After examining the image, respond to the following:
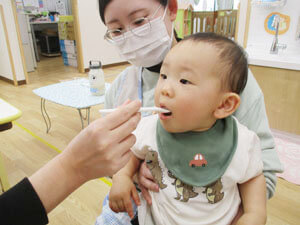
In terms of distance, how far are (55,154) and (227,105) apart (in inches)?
85.3

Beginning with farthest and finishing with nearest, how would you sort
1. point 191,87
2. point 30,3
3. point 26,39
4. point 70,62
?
point 30,3, point 70,62, point 26,39, point 191,87

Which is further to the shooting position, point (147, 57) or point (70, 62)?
point (70, 62)

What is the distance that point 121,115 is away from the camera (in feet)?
2.05

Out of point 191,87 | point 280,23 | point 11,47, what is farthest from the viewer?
point 11,47

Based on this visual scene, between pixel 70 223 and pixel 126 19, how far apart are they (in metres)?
1.43

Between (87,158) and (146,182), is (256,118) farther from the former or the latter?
(87,158)

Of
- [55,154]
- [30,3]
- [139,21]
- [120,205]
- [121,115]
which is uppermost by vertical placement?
[30,3]

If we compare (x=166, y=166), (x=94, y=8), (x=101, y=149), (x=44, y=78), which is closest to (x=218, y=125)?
(x=166, y=166)

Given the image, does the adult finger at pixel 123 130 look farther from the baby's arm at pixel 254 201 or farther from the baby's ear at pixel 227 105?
the baby's arm at pixel 254 201

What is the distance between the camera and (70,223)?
169cm

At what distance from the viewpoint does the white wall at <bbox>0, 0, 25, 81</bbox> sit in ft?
14.4

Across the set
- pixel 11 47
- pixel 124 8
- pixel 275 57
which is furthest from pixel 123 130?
pixel 11 47

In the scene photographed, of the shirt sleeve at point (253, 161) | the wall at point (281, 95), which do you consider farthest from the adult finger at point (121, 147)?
the wall at point (281, 95)

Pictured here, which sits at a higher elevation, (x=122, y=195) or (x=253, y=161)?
(x=253, y=161)
